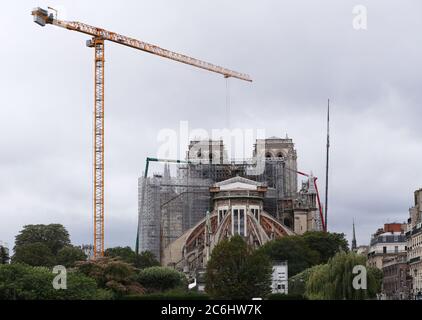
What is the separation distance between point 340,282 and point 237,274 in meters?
15.1

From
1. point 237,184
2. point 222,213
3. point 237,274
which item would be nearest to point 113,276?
point 237,274

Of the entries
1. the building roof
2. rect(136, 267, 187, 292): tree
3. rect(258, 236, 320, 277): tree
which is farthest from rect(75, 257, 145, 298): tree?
the building roof

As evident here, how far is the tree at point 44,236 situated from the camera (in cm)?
14738

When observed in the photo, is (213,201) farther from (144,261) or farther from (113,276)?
(113,276)

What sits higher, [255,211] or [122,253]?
[255,211]

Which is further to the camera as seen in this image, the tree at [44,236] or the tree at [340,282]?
the tree at [44,236]

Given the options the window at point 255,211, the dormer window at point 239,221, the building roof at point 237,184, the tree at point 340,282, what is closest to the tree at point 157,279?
the tree at point 340,282

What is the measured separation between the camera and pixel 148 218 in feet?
529

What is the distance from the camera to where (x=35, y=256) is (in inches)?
4889

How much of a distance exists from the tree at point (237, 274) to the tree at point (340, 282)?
10037 mm

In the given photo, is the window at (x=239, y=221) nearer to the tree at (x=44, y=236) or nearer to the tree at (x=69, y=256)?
the tree at (x=44, y=236)
